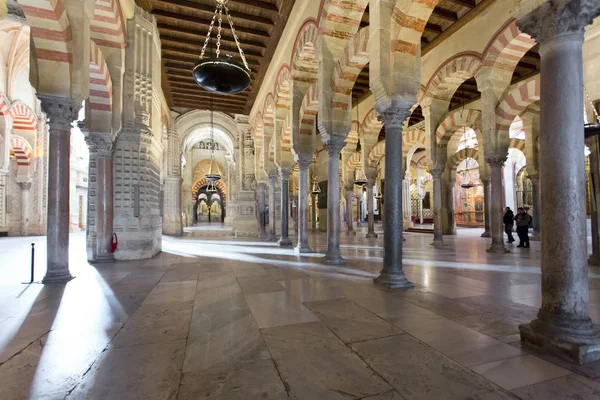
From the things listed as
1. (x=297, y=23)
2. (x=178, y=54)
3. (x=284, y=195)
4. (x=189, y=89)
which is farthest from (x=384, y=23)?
(x=189, y=89)

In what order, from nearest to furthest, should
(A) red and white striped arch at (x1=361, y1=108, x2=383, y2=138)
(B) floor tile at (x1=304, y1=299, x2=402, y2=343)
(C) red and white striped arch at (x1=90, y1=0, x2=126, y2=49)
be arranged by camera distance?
(B) floor tile at (x1=304, y1=299, x2=402, y2=343) → (C) red and white striped arch at (x1=90, y1=0, x2=126, y2=49) → (A) red and white striped arch at (x1=361, y1=108, x2=383, y2=138)

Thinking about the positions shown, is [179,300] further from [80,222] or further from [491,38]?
[80,222]

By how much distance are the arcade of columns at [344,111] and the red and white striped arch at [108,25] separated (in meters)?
0.02

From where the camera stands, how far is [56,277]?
4.24 m

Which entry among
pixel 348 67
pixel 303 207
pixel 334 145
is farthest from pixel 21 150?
pixel 348 67

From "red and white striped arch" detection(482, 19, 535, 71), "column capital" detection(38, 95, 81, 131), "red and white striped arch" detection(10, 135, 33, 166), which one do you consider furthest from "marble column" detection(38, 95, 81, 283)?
"red and white striped arch" detection(10, 135, 33, 166)

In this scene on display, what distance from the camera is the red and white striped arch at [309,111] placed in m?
6.93

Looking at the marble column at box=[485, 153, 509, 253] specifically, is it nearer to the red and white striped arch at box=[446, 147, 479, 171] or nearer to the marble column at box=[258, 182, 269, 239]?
the red and white striped arch at box=[446, 147, 479, 171]

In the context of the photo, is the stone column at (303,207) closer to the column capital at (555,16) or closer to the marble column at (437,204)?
the marble column at (437,204)

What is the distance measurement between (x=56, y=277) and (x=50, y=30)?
3.30m

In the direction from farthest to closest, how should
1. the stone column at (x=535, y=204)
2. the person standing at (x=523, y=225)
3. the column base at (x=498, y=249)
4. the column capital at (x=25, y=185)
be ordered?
1. the column capital at (x=25, y=185)
2. the stone column at (x=535, y=204)
3. the person standing at (x=523, y=225)
4. the column base at (x=498, y=249)


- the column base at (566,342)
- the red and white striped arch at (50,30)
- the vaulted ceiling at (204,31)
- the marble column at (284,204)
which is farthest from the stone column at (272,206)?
the column base at (566,342)

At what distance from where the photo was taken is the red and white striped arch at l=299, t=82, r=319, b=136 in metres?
6.93

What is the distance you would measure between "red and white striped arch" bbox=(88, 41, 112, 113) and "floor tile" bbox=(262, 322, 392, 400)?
568cm
